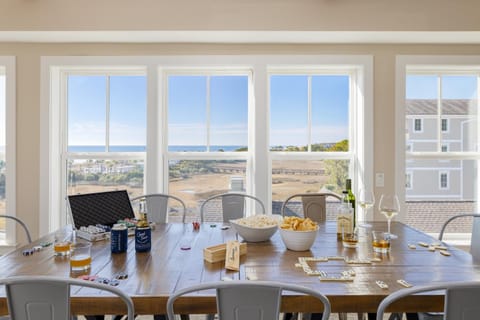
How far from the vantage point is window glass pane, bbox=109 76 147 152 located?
3068mm

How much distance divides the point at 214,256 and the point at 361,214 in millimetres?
2031

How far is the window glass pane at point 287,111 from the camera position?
3070 mm

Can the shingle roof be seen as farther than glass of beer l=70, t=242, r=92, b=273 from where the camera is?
Yes

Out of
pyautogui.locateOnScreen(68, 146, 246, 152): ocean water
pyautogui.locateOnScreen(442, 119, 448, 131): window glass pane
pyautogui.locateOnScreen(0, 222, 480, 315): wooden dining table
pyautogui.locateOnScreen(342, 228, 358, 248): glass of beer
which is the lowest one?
pyautogui.locateOnScreen(0, 222, 480, 315): wooden dining table

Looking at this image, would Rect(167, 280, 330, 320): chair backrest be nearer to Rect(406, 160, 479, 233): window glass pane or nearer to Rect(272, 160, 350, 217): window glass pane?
Rect(272, 160, 350, 217): window glass pane

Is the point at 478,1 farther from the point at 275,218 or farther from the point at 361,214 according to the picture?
the point at 275,218

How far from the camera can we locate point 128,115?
10.1 feet

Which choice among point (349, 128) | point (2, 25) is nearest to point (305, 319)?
point (349, 128)

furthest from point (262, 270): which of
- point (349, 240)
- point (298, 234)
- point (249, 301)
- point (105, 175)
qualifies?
point (105, 175)

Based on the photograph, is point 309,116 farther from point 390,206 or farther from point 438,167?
point 390,206

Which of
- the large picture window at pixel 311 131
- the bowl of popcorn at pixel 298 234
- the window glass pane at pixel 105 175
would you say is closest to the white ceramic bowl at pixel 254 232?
the bowl of popcorn at pixel 298 234

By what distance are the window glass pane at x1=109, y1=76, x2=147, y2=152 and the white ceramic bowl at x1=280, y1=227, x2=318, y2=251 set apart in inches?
78.6

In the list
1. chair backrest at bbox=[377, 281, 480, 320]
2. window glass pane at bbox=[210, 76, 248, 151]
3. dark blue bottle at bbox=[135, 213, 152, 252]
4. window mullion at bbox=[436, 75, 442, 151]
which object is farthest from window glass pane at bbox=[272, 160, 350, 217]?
chair backrest at bbox=[377, 281, 480, 320]

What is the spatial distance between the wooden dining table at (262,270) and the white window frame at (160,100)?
3.99 ft
